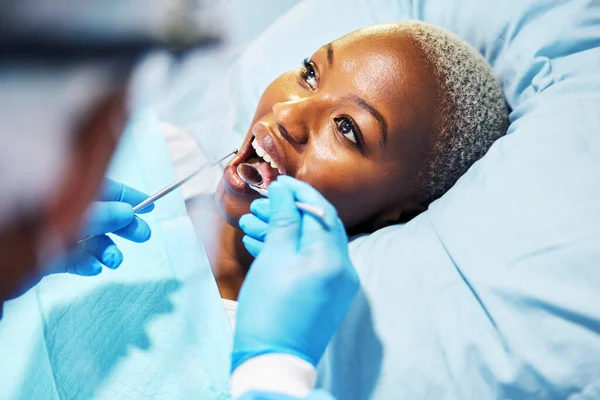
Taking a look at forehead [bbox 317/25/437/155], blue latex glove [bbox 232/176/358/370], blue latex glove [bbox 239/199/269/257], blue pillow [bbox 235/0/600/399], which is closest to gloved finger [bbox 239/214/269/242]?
blue latex glove [bbox 239/199/269/257]

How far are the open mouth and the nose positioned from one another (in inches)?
2.5

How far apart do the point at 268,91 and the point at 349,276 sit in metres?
0.56

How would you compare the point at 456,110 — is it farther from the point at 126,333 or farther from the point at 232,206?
the point at 126,333

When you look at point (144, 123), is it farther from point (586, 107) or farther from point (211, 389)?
point (586, 107)

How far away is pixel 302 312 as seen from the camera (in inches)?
28.9

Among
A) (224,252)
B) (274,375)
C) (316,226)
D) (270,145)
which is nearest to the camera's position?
(274,375)

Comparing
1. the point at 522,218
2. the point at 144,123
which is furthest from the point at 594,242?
the point at 144,123

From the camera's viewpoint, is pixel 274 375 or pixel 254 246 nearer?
pixel 274 375

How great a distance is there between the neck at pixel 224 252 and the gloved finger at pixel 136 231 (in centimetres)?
24

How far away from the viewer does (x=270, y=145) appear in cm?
101

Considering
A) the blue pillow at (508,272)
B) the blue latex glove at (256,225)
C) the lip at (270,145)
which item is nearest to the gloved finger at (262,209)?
the blue latex glove at (256,225)

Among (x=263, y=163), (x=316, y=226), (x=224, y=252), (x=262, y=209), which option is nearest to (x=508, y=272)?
(x=316, y=226)

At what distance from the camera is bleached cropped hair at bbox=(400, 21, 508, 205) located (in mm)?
1022

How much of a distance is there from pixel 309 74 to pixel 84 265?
629mm
